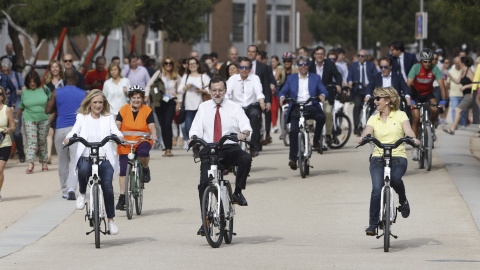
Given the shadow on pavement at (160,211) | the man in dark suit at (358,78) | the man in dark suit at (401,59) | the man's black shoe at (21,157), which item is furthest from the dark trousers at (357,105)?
the shadow on pavement at (160,211)

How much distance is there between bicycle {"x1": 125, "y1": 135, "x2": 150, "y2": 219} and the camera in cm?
1322

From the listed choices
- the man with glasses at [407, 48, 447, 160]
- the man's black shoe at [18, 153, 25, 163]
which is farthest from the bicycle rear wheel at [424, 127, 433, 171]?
the man's black shoe at [18, 153, 25, 163]

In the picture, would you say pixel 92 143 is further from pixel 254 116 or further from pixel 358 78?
pixel 358 78

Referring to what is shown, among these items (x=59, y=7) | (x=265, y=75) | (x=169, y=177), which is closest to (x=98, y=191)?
(x=169, y=177)

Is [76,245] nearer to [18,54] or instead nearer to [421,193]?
[421,193]

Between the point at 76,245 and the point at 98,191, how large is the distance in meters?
0.54

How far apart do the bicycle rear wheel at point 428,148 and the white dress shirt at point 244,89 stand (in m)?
2.72

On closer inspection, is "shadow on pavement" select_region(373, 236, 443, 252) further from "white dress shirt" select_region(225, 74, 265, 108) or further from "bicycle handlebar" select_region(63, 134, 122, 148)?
"white dress shirt" select_region(225, 74, 265, 108)

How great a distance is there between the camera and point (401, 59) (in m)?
19.4

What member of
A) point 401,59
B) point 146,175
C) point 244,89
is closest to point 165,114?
point 244,89

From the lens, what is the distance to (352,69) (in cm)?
2522

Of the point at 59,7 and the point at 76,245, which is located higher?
the point at 59,7

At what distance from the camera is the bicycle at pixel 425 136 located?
17.7 meters

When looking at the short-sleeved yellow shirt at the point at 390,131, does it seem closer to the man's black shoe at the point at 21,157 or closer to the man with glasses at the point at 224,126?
the man with glasses at the point at 224,126
